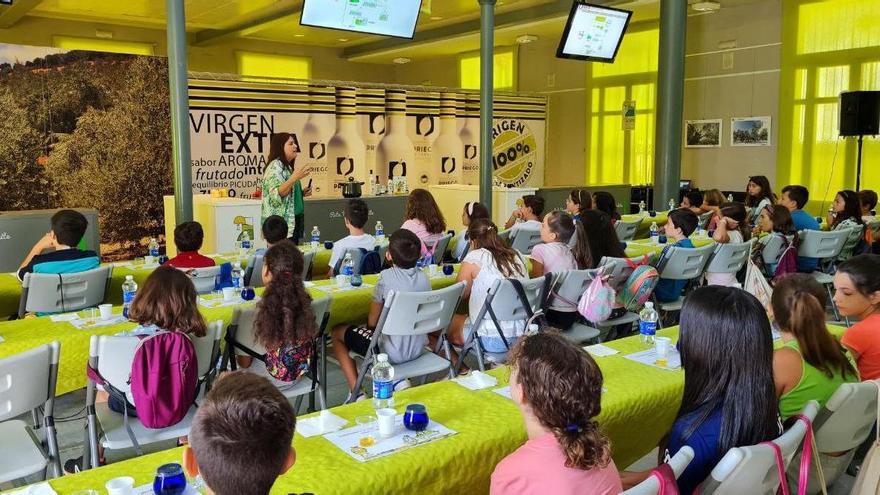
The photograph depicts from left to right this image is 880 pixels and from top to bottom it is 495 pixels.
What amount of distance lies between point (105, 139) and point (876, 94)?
10.4 meters

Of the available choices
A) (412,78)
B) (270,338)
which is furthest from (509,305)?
(412,78)

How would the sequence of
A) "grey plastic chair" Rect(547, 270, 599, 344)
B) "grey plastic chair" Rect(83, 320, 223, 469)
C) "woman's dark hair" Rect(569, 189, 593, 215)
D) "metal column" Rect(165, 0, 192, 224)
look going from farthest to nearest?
1. "woman's dark hair" Rect(569, 189, 593, 215)
2. "metal column" Rect(165, 0, 192, 224)
3. "grey plastic chair" Rect(547, 270, 599, 344)
4. "grey plastic chair" Rect(83, 320, 223, 469)

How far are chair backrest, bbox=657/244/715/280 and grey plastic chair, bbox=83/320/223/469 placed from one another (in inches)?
140

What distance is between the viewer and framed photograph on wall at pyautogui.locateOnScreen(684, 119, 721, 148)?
12766mm

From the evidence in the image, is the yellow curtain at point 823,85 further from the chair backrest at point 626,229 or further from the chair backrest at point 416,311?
the chair backrest at point 416,311

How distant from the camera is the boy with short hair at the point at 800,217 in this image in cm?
702

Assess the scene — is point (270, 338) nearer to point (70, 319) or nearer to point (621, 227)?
point (70, 319)

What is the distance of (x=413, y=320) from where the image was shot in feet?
12.8

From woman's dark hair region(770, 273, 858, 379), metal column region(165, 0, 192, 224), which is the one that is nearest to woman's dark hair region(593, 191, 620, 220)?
metal column region(165, 0, 192, 224)

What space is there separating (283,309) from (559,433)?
1996 mm

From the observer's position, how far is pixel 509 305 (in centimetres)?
428

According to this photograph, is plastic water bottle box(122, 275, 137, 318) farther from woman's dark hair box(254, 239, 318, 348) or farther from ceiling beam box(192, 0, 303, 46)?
ceiling beam box(192, 0, 303, 46)

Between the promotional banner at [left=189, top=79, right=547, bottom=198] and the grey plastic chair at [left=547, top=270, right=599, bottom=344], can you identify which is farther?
the promotional banner at [left=189, top=79, right=547, bottom=198]

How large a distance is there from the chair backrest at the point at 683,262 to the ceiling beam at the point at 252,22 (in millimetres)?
8954
